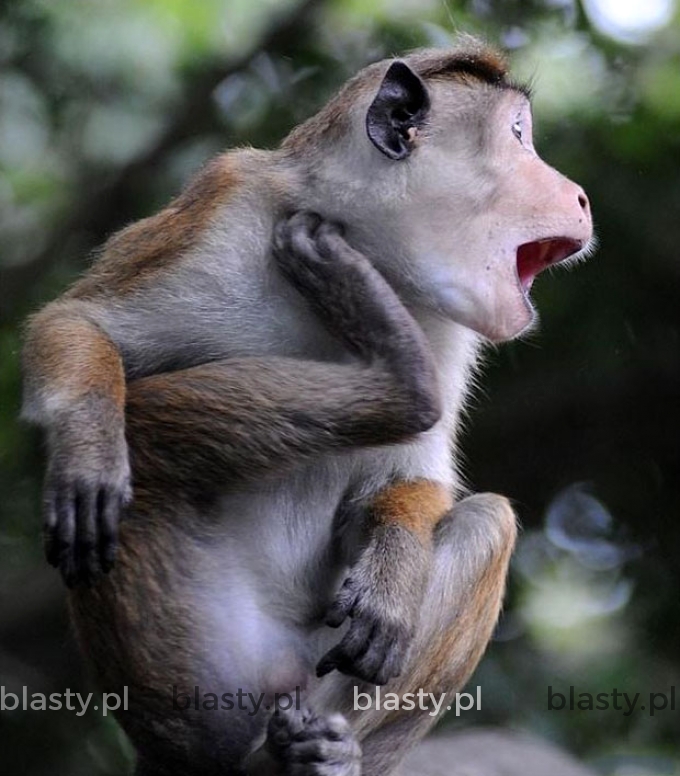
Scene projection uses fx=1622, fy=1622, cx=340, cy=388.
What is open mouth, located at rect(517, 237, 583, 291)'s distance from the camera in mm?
5398

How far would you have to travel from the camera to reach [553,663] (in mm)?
9047

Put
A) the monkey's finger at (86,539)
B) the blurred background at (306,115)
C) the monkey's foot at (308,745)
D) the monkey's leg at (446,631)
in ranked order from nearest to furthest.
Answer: the monkey's finger at (86,539) → the monkey's foot at (308,745) → the monkey's leg at (446,631) → the blurred background at (306,115)

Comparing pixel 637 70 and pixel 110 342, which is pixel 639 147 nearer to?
pixel 637 70

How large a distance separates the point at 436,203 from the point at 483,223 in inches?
6.7

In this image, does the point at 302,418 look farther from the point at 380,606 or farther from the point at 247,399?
the point at 380,606

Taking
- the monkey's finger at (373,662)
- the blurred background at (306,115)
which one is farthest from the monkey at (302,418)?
the blurred background at (306,115)

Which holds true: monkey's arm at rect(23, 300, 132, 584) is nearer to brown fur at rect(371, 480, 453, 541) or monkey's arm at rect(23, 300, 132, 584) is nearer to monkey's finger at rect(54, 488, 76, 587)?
monkey's finger at rect(54, 488, 76, 587)

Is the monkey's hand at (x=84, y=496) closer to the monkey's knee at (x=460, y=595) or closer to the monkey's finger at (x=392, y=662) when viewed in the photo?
the monkey's finger at (x=392, y=662)

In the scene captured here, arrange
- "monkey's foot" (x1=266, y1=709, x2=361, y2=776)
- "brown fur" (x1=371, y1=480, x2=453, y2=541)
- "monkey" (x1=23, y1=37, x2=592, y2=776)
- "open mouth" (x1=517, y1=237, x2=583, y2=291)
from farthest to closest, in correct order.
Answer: "open mouth" (x1=517, y1=237, x2=583, y2=291)
"brown fur" (x1=371, y1=480, x2=453, y2=541)
"monkey" (x1=23, y1=37, x2=592, y2=776)
"monkey's foot" (x1=266, y1=709, x2=361, y2=776)

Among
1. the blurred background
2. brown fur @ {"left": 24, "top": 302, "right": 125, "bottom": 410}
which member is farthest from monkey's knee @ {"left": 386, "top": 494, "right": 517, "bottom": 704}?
the blurred background

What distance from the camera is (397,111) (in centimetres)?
534

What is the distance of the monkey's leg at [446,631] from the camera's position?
199 inches

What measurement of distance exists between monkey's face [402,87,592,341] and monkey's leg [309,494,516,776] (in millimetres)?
632

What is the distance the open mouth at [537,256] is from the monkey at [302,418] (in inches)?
0.4
